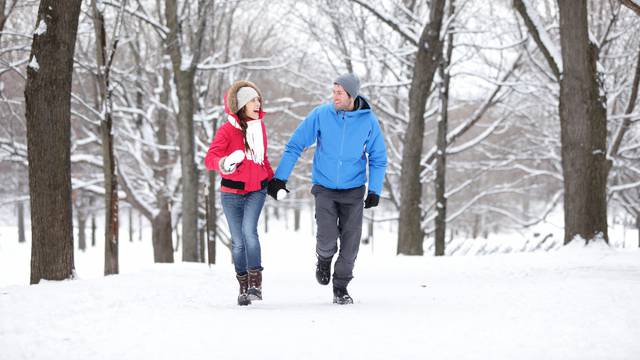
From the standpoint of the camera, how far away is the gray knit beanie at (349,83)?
193 inches

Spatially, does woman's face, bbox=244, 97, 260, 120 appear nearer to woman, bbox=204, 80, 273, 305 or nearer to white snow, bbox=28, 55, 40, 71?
woman, bbox=204, 80, 273, 305

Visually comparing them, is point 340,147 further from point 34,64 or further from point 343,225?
point 34,64

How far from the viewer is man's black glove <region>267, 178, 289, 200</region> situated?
486 cm

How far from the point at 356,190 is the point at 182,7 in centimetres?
824

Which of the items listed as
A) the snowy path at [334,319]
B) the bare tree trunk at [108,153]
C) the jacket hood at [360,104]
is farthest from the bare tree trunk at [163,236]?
the jacket hood at [360,104]

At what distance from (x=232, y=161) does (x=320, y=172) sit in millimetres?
697

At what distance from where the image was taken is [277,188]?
4918 mm

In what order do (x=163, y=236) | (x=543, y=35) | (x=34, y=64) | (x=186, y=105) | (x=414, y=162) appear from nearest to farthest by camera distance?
(x=34, y=64) → (x=543, y=35) → (x=414, y=162) → (x=186, y=105) → (x=163, y=236)

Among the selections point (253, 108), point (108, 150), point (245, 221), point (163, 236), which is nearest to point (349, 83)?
point (253, 108)

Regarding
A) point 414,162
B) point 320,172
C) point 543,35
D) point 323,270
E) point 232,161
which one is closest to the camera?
point 232,161

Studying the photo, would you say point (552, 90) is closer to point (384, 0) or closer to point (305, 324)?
point (384, 0)

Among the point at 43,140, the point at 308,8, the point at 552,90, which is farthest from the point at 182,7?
the point at 552,90

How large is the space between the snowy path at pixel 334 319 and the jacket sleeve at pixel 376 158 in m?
0.94

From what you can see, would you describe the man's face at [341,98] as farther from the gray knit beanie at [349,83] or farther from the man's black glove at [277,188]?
the man's black glove at [277,188]
